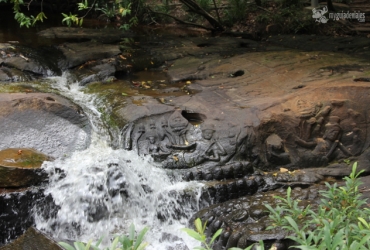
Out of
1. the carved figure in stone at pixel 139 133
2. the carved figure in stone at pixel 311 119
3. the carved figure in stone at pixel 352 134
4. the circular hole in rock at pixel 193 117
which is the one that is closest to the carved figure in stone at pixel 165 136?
the carved figure in stone at pixel 139 133

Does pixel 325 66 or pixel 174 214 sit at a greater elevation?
pixel 325 66

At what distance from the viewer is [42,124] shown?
5125mm

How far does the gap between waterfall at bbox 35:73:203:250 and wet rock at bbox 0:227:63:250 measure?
1.38m

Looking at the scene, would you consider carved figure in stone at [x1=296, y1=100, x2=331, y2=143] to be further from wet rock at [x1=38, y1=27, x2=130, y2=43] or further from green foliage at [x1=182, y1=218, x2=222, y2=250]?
wet rock at [x1=38, y1=27, x2=130, y2=43]

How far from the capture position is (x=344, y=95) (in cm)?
544

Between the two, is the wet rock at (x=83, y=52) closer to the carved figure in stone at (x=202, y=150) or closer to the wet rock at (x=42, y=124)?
the wet rock at (x=42, y=124)

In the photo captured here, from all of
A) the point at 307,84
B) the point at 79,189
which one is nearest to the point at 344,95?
the point at 307,84

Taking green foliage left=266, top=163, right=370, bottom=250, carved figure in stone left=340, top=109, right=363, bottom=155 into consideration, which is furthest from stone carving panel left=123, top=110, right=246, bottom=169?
green foliage left=266, top=163, right=370, bottom=250

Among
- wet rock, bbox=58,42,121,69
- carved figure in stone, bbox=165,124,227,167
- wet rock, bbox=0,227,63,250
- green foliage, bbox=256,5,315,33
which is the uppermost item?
green foliage, bbox=256,5,315,33

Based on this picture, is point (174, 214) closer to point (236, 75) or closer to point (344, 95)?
point (344, 95)

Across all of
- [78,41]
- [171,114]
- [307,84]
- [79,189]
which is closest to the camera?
[79,189]

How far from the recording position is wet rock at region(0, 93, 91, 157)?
484 cm

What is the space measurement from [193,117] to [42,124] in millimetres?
2214

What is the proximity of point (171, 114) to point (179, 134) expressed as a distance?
1.32 feet
